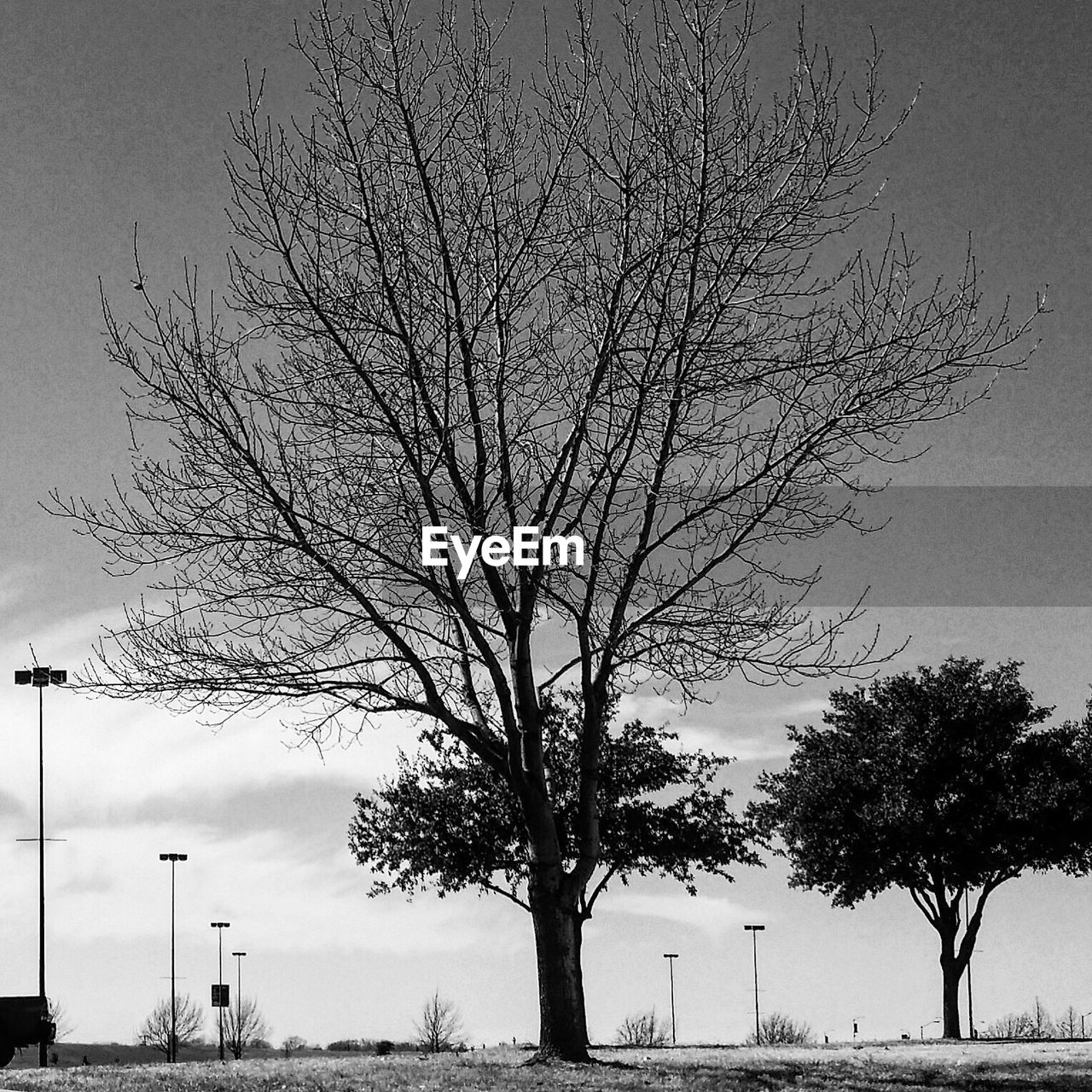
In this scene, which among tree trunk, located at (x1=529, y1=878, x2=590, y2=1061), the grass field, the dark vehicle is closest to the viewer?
the grass field

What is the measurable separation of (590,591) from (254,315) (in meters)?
4.79

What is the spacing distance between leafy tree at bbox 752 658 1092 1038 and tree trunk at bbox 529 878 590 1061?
21.1m

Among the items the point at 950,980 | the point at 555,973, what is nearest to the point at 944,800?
the point at 950,980

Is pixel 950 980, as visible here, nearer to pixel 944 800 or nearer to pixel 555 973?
pixel 944 800

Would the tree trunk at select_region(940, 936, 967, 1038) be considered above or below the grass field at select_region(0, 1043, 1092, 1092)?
below

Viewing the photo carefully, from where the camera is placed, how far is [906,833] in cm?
3606

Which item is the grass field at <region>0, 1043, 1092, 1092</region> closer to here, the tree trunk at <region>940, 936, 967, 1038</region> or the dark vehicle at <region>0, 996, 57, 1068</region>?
the dark vehicle at <region>0, 996, 57, 1068</region>

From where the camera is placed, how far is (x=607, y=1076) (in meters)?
13.9

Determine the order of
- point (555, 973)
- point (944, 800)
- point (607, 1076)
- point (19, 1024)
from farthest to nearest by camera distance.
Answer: point (944, 800) < point (19, 1024) < point (555, 973) < point (607, 1076)

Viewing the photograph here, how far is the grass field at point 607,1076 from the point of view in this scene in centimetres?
1331

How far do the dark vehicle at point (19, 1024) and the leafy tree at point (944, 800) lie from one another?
1990cm

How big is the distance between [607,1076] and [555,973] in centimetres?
249

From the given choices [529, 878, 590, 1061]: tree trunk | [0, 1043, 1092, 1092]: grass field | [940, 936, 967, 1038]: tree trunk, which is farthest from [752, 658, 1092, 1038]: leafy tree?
[529, 878, 590, 1061]: tree trunk

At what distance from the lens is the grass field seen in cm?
1331
